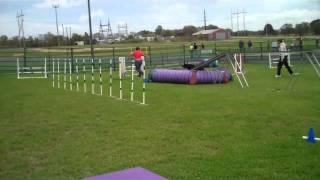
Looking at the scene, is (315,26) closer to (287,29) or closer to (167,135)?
(287,29)

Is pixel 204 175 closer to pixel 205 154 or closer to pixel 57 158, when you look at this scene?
pixel 205 154

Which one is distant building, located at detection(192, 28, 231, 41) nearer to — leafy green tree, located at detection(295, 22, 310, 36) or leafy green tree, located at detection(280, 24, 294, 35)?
leafy green tree, located at detection(280, 24, 294, 35)

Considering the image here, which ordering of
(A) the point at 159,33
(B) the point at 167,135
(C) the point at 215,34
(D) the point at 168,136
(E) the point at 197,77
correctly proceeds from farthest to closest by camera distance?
(A) the point at 159,33, (C) the point at 215,34, (E) the point at 197,77, (B) the point at 167,135, (D) the point at 168,136

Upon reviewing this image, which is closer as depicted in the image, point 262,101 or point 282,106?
point 282,106

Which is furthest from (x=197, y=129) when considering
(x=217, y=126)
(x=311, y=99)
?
(x=311, y=99)

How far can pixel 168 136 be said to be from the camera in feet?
29.2

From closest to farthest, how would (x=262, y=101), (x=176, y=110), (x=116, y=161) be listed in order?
(x=116, y=161) → (x=176, y=110) → (x=262, y=101)

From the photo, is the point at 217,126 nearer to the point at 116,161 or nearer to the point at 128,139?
the point at 128,139

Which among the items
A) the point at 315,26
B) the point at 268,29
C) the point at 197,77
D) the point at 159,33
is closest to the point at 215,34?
the point at 268,29

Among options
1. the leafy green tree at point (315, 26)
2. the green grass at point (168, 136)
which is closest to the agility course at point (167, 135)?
the green grass at point (168, 136)

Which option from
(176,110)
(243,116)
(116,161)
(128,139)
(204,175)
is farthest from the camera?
(176,110)

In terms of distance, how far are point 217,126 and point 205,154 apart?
96.0 inches

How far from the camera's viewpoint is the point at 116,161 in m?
7.12

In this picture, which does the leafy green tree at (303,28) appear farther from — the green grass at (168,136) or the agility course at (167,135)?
the green grass at (168,136)
